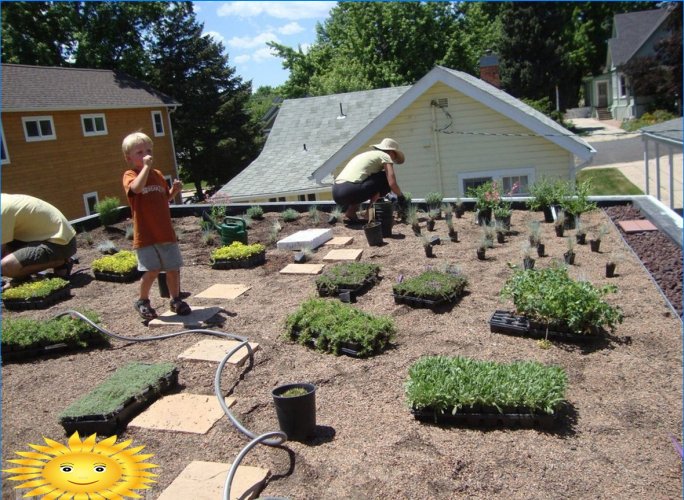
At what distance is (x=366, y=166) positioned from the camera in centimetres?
857

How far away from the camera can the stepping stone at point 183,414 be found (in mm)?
3533

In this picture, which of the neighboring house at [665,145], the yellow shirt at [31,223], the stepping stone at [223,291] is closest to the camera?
the stepping stone at [223,291]

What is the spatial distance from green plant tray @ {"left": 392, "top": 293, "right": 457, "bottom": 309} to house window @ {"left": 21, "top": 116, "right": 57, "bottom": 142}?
19905 millimetres

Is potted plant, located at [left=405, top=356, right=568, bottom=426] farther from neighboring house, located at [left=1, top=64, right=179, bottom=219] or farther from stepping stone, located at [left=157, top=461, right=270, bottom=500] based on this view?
neighboring house, located at [left=1, top=64, right=179, bottom=219]

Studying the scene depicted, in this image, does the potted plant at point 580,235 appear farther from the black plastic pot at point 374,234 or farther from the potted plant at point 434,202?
the black plastic pot at point 374,234

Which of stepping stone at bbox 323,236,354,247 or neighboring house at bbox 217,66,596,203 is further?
neighboring house at bbox 217,66,596,203

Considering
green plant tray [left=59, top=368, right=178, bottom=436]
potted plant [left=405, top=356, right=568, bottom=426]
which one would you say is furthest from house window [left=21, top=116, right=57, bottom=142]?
potted plant [left=405, top=356, right=568, bottom=426]

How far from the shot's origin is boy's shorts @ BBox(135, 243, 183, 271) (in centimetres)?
527

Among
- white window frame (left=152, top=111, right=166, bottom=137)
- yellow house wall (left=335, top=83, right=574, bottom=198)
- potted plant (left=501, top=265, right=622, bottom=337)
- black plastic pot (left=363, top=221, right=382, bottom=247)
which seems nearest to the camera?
potted plant (left=501, top=265, right=622, bottom=337)

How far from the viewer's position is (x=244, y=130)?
3566 cm

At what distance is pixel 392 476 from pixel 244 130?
113ft

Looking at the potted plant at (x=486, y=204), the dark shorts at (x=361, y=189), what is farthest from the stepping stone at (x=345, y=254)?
the potted plant at (x=486, y=204)

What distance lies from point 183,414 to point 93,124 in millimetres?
23355

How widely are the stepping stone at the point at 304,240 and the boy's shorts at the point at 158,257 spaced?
251 cm
